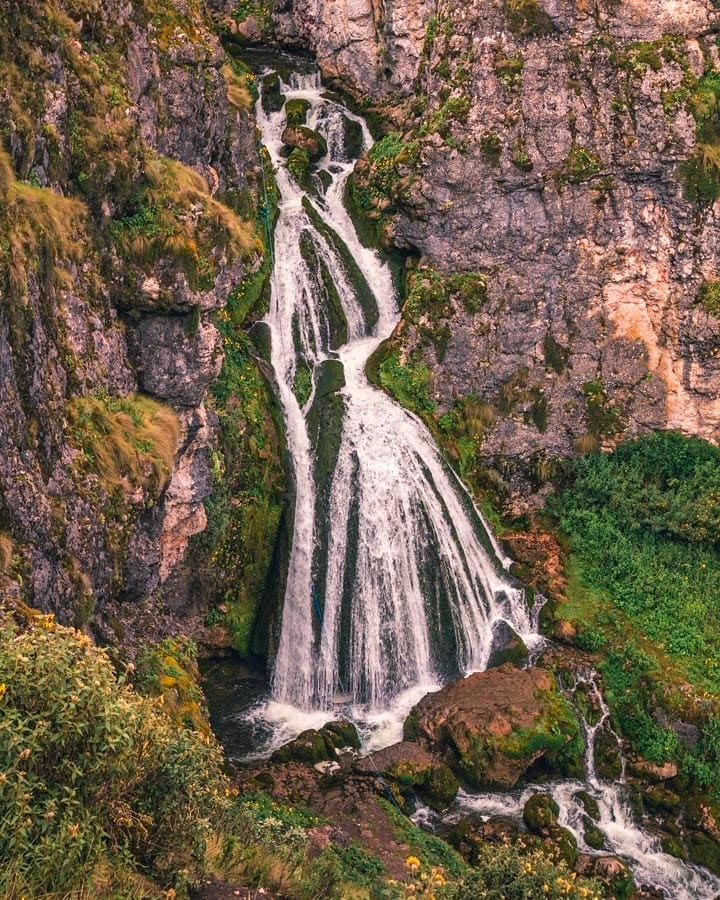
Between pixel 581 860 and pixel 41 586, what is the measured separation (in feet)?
34.9

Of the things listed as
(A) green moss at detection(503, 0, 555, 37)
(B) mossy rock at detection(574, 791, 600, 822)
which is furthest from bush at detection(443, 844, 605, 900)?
Answer: (A) green moss at detection(503, 0, 555, 37)

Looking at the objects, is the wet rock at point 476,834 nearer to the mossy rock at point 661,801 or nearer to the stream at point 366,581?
the stream at point 366,581

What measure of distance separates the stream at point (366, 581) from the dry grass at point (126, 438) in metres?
5.27

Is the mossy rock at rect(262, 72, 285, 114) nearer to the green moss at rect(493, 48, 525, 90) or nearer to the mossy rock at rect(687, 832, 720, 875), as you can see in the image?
the green moss at rect(493, 48, 525, 90)

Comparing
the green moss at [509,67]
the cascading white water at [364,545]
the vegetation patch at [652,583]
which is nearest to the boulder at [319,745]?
the cascading white water at [364,545]

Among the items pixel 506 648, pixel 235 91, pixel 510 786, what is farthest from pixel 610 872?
pixel 235 91

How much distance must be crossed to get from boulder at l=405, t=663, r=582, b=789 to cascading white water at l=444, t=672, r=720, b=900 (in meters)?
0.35

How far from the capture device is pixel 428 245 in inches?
909

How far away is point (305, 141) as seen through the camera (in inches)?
1022

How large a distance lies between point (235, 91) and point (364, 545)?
1320 centimetres

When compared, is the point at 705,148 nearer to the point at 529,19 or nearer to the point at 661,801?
the point at 529,19

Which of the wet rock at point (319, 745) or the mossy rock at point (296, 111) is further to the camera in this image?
the mossy rock at point (296, 111)

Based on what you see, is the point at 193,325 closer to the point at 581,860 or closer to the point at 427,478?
→ the point at 427,478

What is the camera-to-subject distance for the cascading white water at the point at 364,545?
722 inches
